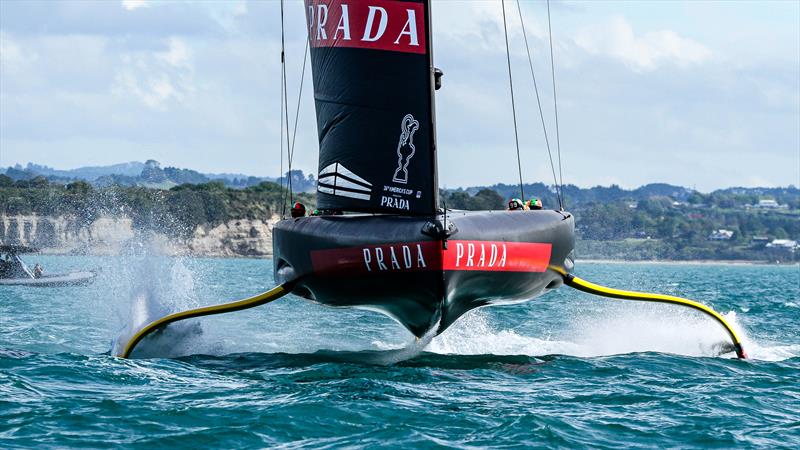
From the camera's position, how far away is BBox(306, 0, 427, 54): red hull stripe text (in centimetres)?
1137

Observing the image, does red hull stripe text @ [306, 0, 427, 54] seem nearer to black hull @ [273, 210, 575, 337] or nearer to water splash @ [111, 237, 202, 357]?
black hull @ [273, 210, 575, 337]

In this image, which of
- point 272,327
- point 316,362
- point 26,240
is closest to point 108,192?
point 26,240

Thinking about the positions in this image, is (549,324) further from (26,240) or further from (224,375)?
(26,240)

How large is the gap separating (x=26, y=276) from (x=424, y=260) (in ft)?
79.1

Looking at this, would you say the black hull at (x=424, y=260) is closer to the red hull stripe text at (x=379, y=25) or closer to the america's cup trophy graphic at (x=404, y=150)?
the america's cup trophy graphic at (x=404, y=150)

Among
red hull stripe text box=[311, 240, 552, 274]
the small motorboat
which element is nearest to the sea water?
red hull stripe text box=[311, 240, 552, 274]

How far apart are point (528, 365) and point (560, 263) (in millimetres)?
1131

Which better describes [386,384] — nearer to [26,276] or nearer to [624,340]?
[624,340]

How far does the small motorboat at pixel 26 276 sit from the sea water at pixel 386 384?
13820mm

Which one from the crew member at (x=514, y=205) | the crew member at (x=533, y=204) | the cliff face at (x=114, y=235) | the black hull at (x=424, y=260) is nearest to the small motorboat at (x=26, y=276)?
the crew member at (x=514, y=205)

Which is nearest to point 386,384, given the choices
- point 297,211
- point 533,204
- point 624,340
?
point 297,211

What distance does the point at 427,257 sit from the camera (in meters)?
10.8

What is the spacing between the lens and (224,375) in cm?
1137

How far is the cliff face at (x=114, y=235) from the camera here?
246ft
